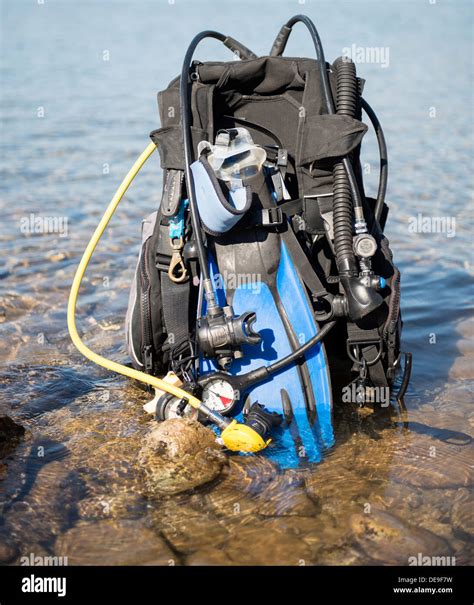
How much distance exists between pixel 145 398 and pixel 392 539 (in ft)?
5.22

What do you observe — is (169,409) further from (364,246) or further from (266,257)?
(364,246)

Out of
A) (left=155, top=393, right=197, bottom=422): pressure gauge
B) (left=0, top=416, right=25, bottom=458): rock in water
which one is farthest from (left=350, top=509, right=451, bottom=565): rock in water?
(left=0, top=416, right=25, bottom=458): rock in water

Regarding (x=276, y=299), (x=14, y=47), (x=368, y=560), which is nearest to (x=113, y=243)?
(x=276, y=299)

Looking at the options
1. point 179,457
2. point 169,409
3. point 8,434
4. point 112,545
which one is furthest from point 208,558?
point 8,434

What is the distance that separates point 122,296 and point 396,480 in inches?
105

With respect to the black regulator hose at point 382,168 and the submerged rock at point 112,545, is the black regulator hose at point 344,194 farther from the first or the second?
the submerged rock at point 112,545

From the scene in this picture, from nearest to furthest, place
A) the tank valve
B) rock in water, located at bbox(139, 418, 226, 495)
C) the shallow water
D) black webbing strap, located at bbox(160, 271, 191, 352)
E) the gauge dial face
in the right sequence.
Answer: the shallow water
rock in water, located at bbox(139, 418, 226, 495)
the tank valve
the gauge dial face
black webbing strap, located at bbox(160, 271, 191, 352)

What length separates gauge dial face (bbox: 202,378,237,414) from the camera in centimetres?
322

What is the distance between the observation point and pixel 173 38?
52.8 feet

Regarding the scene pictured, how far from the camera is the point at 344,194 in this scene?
3.21 metres

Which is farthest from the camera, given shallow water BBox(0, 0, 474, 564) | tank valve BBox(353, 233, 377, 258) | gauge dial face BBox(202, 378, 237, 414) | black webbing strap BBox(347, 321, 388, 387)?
black webbing strap BBox(347, 321, 388, 387)

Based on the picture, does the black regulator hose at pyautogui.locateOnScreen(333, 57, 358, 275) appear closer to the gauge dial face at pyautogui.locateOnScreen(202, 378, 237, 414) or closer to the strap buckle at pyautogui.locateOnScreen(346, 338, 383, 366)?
the strap buckle at pyautogui.locateOnScreen(346, 338, 383, 366)

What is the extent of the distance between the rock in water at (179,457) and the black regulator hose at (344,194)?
36.7 inches

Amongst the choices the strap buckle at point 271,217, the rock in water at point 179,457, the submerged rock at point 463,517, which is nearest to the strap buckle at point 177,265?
the strap buckle at point 271,217
